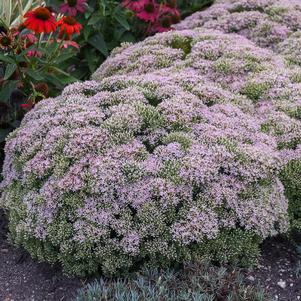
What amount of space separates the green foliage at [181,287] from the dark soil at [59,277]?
0.19 meters

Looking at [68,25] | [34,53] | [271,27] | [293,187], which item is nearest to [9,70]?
[34,53]

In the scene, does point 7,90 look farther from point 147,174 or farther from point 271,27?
point 271,27

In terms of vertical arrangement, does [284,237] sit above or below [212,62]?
below

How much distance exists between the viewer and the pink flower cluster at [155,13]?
215 inches

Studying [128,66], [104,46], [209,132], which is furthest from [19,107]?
[209,132]

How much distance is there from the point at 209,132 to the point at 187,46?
1.81m

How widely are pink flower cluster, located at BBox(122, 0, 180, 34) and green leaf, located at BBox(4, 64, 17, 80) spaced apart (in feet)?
5.22

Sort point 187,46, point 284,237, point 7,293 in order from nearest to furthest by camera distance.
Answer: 1. point 7,293
2. point 284,237
3. point 187,46

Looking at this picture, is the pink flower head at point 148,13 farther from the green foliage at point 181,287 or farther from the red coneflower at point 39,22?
the green foliage at point 181,287

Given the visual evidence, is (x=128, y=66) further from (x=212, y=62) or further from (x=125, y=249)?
(x=125, y=249)

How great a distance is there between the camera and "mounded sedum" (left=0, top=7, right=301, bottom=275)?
3236 millimetres

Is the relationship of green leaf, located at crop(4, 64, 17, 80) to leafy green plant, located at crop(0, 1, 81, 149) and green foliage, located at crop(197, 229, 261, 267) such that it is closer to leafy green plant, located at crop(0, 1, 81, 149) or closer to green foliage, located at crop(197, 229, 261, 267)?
leafy green plant, located at crop(0, 1, 81, 149)

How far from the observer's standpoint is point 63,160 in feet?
11.4

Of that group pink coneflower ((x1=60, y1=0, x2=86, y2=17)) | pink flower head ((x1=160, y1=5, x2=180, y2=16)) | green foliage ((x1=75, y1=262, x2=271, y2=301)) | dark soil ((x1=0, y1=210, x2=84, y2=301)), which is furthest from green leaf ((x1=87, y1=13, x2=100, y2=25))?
green foliage ((x1=75, y1=262, x2=271, y2=301))
